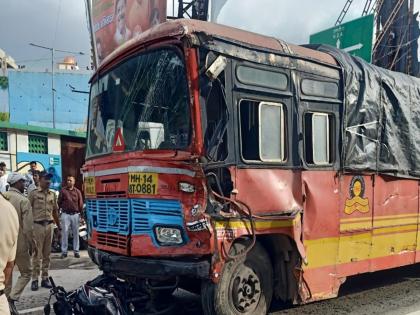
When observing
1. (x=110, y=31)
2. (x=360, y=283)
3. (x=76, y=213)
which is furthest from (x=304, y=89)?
(x=110, y=31)

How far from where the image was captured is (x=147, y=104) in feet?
16.0

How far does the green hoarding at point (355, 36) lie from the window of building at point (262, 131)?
12.1 metres

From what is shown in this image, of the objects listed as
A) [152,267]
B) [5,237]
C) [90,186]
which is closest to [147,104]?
[90,186]

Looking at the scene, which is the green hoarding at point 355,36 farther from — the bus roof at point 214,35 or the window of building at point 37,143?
the bus roof at point 214,35

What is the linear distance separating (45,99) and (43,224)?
31288 millimetres

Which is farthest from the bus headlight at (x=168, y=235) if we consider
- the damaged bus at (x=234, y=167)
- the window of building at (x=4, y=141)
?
the window of building at (x=4, y=141)

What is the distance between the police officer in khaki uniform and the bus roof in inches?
111

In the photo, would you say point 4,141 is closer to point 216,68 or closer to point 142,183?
point 142,183

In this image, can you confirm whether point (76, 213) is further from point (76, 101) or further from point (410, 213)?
point (76, 101)

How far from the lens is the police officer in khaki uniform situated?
283 inches

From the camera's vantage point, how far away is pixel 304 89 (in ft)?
17.7

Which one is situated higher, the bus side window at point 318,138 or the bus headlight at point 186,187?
the bus side window at point 318,138

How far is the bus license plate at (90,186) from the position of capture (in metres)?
5.57

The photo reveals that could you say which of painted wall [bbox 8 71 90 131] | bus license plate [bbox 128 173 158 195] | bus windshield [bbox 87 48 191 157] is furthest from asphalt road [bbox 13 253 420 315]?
painted wall [bbox 8 71 90 131]
